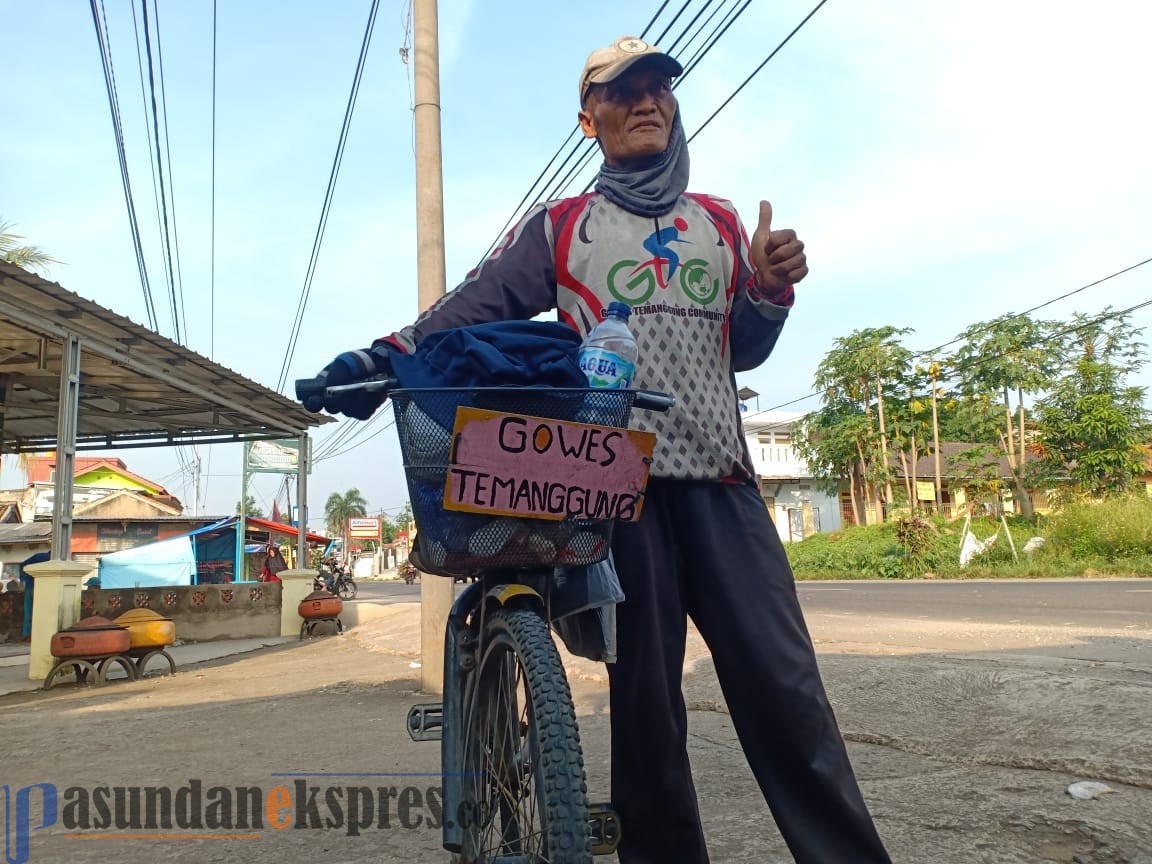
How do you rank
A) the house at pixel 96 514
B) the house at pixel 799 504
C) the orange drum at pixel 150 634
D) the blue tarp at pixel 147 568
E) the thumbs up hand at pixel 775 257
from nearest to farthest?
the thumbs up hand at pixel 775 257 < the orange drum at pixel 150 634 < the blue tarp at pixel 147 568 < the house at pixel 96 514 < the house at pixel 799 504

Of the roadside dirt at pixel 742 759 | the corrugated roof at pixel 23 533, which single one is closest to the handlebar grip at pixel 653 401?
the roadside dirt at pixel 742 759

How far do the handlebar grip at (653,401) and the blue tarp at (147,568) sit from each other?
11.9 metres

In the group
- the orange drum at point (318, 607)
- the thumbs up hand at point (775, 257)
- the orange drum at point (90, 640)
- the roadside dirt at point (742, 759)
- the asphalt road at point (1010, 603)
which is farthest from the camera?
the orange drum at point (318, 607)

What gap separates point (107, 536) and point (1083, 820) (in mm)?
29063

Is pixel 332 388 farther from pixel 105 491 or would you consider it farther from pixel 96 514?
pixel 105 491

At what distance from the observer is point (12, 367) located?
9898 mm

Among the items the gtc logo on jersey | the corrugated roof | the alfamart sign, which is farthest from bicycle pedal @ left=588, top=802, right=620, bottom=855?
the corrugated roof

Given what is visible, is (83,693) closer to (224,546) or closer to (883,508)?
(224,546)

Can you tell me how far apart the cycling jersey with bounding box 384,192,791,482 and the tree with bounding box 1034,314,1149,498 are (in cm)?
2618

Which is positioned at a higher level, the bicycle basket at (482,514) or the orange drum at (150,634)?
the bicycle basket at (482,514)

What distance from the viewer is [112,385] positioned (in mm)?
10227

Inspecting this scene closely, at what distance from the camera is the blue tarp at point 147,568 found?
1176 cm

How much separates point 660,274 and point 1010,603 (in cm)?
1097

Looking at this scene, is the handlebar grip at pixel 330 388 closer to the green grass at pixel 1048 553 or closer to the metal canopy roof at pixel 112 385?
the metal canopy roof at pixel 112 385
